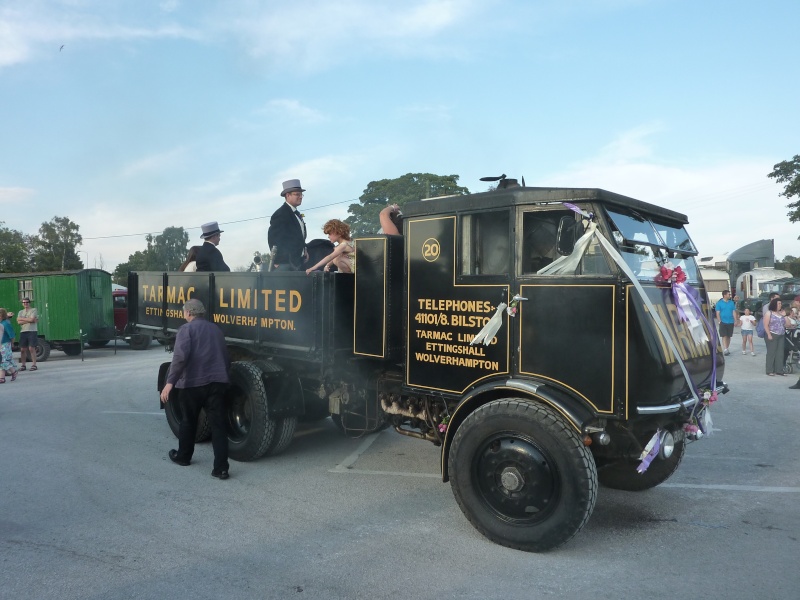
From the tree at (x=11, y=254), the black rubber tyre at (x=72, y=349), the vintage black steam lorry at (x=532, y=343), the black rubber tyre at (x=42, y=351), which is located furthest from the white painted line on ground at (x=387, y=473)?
the tree at (x=11, y=254)

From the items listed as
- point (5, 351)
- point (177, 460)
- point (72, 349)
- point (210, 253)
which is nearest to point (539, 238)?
point (177, 460)

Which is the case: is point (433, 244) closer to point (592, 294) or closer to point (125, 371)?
point (592, 294)

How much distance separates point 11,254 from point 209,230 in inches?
1814

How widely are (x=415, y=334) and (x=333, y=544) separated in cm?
175

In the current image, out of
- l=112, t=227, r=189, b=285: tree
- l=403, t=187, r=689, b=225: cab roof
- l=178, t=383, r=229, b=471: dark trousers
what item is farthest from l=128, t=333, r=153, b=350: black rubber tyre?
l=112, t=227, r=189, b=285: tree

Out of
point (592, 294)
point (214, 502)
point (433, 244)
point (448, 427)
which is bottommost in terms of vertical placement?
point (214, 502)

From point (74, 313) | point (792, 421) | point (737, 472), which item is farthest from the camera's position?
point (74, 313)

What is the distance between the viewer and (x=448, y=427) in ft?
15.2

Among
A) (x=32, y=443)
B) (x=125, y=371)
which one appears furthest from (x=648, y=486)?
(x=125, y=371)

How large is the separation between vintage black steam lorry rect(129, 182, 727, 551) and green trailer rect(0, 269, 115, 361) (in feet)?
49.1

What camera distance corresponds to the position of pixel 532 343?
429 cm

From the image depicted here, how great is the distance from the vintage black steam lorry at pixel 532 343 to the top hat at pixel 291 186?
1.78m

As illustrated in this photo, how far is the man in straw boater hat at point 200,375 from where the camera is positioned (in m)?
5.88

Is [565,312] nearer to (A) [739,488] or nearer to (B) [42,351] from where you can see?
(A) [739,488]
